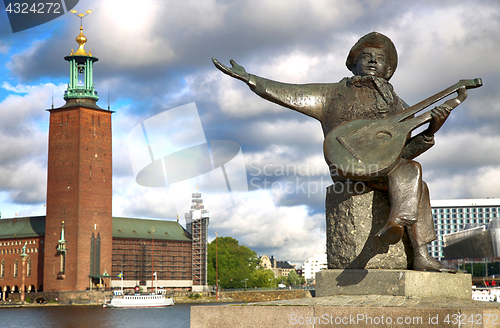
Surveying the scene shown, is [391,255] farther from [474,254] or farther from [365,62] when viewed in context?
[474,254]

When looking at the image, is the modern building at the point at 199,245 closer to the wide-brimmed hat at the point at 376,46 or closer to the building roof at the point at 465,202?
the building roof at the point at 465,202

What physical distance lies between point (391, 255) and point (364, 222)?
448 millimetres

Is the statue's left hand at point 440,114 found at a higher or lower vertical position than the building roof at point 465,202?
lower

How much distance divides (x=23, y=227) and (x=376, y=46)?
93.6 metres

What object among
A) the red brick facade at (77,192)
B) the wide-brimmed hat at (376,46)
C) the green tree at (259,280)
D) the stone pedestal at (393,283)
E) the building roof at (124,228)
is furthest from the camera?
the green tree at (259,280)

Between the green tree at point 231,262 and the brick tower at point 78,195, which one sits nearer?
the brick tower at point 78,195

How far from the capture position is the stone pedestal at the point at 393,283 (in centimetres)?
578

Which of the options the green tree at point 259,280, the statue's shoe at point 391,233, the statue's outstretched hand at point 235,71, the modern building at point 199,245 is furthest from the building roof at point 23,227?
the statue's shoe at point 391,233

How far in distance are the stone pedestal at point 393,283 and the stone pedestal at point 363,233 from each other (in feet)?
0.54

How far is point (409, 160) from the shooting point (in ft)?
20.1

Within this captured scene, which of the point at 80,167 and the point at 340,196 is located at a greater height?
the point at 80,167

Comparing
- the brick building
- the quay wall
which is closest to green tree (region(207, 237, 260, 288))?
the quay wall

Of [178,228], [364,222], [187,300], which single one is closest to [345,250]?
[364,222]

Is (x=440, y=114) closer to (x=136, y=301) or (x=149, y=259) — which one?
(x=136, y=301)
